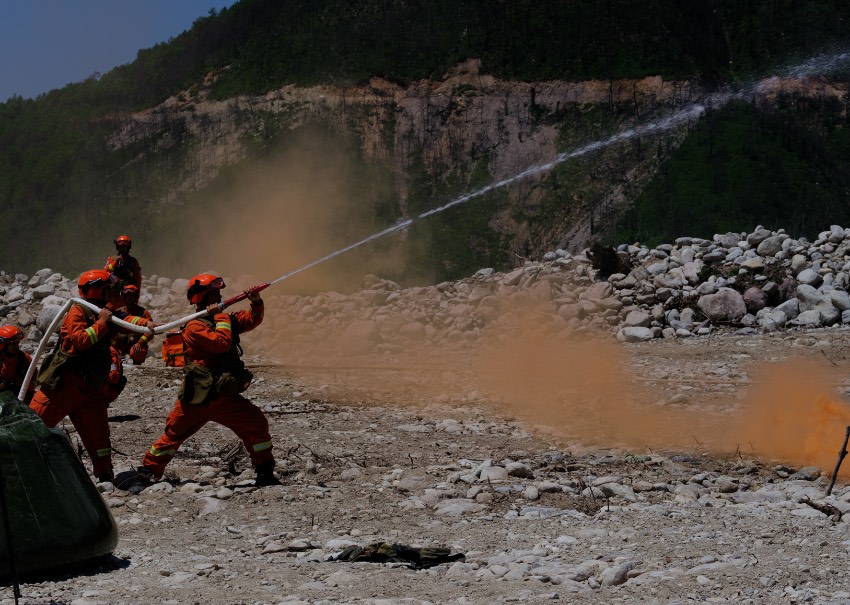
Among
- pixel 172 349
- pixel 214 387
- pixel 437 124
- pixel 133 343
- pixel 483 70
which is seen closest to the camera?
pixel 214 387

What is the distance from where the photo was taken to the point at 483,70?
46.0 m

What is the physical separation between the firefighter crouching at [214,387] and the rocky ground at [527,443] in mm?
317

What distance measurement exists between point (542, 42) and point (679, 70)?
21.1 ft

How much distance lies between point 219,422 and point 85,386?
110cm

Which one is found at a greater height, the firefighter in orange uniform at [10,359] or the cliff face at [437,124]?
the cliff face at [437,124]

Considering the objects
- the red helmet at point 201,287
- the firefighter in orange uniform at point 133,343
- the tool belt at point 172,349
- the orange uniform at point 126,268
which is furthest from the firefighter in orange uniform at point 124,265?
the red helmet at point 201,287

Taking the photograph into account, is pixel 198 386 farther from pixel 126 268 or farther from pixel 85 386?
pixel 126 268

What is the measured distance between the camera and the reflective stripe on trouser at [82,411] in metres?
8.24

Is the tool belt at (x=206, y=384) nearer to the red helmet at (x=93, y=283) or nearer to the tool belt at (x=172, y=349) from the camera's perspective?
the red helmet at (x=93, y=283)

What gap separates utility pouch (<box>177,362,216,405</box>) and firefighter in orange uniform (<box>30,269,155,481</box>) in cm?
46

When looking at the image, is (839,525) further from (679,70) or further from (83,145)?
(83,145)

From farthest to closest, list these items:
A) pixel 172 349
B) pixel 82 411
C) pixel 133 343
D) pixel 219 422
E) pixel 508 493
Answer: pixel 172 349 < pixel 133 343 < pixel 82 411 < pixel 219 422 < pixel 508 493

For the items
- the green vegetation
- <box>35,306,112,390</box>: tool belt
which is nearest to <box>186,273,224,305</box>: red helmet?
<box>35,306,112,390</box>: tool belt

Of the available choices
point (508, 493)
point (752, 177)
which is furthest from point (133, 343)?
point (752, 177)
